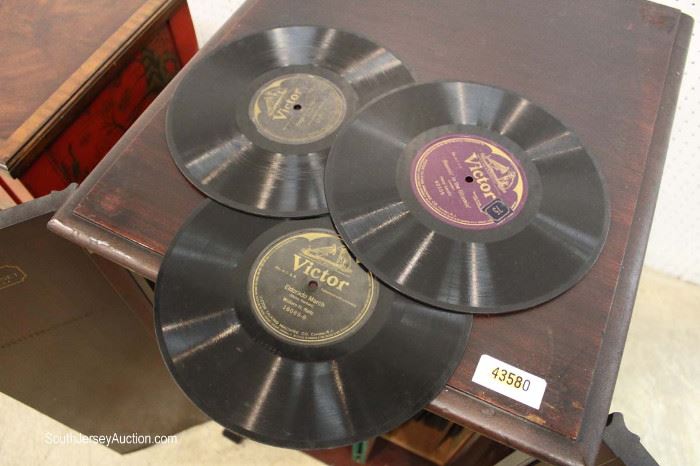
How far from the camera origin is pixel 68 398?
39.5 inches

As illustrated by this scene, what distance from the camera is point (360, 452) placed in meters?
1.01

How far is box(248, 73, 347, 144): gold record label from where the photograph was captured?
681 mm

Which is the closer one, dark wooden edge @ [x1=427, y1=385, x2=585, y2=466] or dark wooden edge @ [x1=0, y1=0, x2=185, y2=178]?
dark wooden edge @ [x1=427, y1=385, x2=585, y2=466]

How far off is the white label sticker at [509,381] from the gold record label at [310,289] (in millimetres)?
130

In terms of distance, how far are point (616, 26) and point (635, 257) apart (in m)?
0.37

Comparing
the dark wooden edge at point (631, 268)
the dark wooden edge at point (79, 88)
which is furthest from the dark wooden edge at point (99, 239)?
the dark wooden edge at point (631, 268)

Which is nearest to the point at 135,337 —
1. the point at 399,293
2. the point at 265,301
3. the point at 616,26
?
the point at 265,301

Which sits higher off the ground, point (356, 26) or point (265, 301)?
point (356, 26)

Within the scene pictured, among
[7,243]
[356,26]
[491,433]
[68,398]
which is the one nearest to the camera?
[491,433]

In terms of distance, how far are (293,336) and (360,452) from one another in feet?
1.75

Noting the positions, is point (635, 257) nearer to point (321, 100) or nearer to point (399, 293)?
point (399, 293)

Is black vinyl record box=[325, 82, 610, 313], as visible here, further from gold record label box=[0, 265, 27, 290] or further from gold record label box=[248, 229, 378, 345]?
gold record label box=[0, 265, 27, 290]

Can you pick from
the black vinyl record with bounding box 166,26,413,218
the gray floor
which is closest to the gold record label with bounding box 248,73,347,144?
the black vinyl record with bounding box 166,26,413,218

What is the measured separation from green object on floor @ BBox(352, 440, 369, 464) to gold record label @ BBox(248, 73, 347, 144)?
1.85ft
